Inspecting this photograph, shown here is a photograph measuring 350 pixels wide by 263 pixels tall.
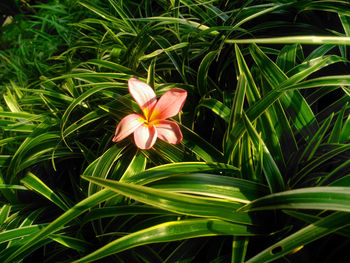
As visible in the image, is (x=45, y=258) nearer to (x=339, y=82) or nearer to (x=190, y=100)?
(x=190, y=100)

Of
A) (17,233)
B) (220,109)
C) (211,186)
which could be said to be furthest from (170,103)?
(17,233)

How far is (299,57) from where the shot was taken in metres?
0.98

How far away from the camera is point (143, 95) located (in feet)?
2.71

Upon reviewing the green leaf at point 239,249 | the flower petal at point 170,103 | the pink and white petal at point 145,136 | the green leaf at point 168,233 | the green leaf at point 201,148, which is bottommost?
the green leaf at point 239,249

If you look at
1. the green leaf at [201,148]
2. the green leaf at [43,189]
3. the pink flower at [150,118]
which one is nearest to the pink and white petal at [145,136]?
the pink flower at [150,118]

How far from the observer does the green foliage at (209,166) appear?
1.93 ft

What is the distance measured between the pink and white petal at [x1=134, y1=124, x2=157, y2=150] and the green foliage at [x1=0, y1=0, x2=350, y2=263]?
7cm

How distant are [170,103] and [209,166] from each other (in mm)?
210

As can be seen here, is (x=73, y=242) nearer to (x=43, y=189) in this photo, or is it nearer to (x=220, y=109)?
(x=43, y=189)

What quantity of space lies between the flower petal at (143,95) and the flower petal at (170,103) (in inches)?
0.8

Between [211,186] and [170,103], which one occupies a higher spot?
[170,103]

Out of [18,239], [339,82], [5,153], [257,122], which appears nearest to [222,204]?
[257,122]

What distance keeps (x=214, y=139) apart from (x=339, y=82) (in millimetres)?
393

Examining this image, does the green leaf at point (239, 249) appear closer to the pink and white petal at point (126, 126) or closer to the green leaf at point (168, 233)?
the green leaf at point (168, 233)
